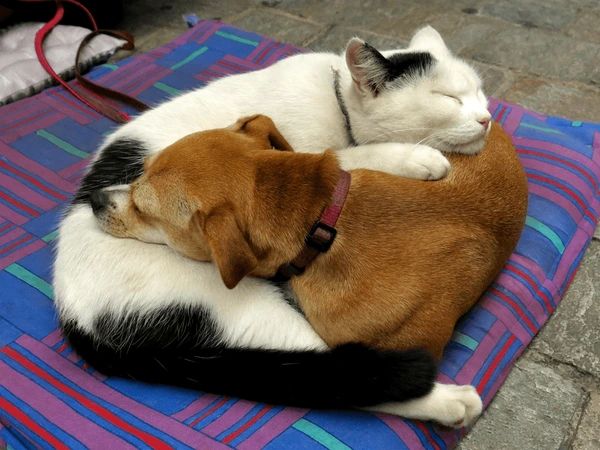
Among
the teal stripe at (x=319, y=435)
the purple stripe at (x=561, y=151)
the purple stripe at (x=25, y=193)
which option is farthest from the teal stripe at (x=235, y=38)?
the teal stripe at (x=319, y=435)

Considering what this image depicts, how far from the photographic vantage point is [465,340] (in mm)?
2090

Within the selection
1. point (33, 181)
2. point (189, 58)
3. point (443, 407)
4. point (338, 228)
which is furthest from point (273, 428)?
point (189, 58)

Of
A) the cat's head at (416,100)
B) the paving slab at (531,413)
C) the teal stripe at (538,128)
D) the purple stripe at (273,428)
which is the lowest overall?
the paving slab at (531,413)

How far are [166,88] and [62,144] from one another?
0.67 m

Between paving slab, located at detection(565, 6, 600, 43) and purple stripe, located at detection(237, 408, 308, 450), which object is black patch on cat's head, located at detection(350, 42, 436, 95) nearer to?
purple stripe, located at detection(237, 408, 308, 450)

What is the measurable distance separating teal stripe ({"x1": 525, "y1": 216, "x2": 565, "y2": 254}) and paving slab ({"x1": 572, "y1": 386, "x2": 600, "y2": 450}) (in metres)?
0.61

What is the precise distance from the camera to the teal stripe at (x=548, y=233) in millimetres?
2473

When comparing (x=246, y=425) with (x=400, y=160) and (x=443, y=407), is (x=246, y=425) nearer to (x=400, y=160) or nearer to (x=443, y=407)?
(x=443, y=407)

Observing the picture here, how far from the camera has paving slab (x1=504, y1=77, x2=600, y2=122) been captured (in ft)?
11.4

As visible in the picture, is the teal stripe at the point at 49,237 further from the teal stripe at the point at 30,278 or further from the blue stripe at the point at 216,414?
the blue stripe at the point at 216,414

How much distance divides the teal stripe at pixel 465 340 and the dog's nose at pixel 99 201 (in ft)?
3.83

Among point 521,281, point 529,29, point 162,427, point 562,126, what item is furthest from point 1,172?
point 529,29

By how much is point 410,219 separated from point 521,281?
0.67 meters

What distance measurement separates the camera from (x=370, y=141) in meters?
2.25
